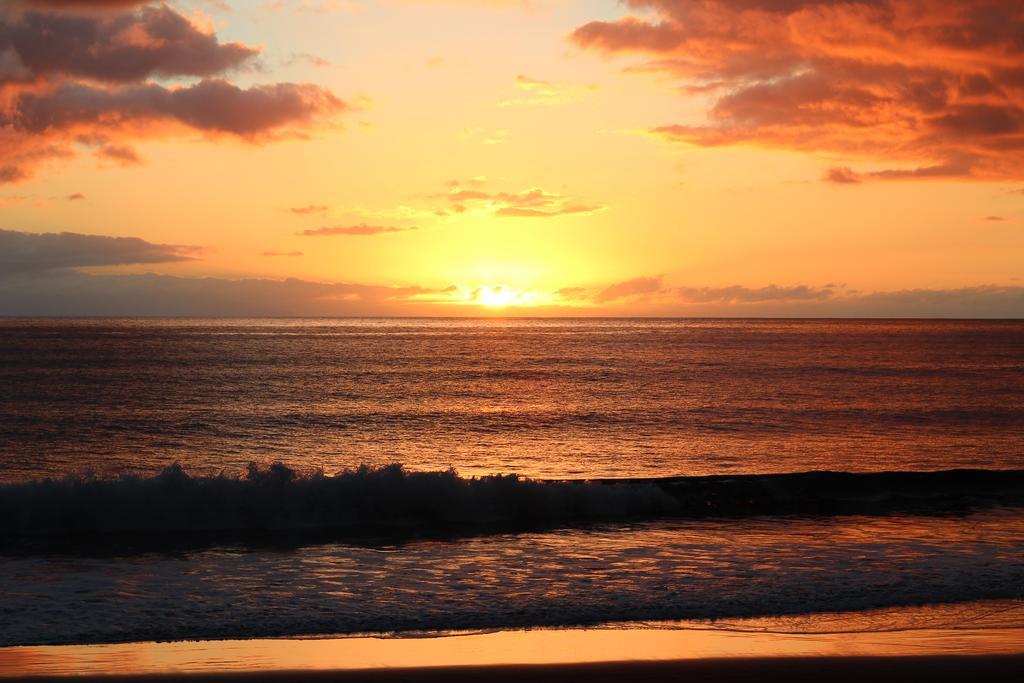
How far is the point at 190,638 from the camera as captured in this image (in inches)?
436

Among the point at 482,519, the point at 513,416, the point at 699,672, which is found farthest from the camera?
the point at 513,416

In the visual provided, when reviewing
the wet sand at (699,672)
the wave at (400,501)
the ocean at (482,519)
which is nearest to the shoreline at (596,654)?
the wet sand at (699,672)

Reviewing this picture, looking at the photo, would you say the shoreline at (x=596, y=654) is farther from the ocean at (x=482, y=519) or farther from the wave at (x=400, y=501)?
the wave at (x=400, y=501)

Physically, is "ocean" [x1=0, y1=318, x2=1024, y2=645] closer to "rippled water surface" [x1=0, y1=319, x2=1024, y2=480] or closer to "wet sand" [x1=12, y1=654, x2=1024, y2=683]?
"rippled water surface" [x1=0, y1=319, x2=1024, y2=480]

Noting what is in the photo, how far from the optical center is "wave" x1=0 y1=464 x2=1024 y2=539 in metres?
18.6

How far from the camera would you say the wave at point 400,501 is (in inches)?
734

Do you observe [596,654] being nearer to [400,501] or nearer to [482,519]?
[482,519]

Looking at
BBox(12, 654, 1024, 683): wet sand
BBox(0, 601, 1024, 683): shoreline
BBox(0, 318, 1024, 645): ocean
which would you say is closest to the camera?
BBox(12, 654, 1024, 683): wet sand

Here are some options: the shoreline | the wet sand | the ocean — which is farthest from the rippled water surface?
the wet sand

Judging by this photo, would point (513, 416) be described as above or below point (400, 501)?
below

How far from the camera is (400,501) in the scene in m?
20.1

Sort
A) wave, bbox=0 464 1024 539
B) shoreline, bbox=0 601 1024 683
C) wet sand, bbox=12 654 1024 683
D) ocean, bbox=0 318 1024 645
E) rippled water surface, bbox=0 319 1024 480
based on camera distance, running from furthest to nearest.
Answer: rippled water surface, bbox=0 319 1024 480 < wave, bbox=0 464 1024 539 < ocean, bbox=0 318 1024 645 < shoreline, bbox=0 601 1024 683 < wet sand, bbox=12 654 1024 683

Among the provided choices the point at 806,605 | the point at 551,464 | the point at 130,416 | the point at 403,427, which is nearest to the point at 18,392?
the point at 130,416

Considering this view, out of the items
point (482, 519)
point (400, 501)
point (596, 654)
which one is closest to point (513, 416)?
point (482, 519)
